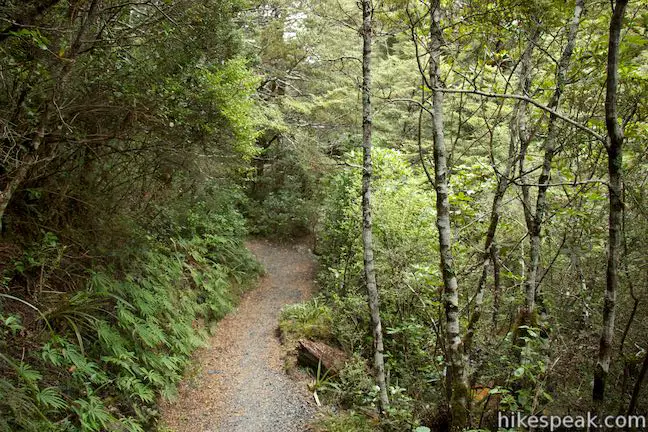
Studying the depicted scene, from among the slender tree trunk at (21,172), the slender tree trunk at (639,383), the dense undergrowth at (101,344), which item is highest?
the slender tree trunk at (21,172)

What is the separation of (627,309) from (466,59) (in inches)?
151

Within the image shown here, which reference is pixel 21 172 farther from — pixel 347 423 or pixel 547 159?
pixel 547 159

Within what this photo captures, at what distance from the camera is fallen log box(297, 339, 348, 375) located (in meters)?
8.27

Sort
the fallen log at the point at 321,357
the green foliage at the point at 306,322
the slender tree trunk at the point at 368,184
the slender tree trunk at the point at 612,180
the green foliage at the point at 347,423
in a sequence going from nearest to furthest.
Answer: the slender tree trunk at the point at 612,180
the slender tree trunk at the point at 368,184
the green foliage at the point at 347,423
the fallen log at the point at 321,357
the green foliage at the point at 306,322

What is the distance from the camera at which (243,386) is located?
7.78 m

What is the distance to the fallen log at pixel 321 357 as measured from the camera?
326 inches

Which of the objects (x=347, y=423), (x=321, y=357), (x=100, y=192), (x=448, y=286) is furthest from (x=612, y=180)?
(x=321, y=357)

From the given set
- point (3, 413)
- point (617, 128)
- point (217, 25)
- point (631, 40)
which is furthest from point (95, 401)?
point (217, 25)

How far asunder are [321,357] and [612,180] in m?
6.72

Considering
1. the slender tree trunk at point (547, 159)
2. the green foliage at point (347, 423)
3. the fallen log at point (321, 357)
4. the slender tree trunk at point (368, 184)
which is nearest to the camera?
the slender tree trunk at point (547, 159)

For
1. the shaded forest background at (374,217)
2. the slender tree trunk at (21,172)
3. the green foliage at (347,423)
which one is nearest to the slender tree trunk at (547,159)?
the shaded forest background at (374,217)

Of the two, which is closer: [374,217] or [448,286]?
[448,286]

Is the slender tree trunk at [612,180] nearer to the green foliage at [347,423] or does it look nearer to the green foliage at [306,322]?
the green foliage at [347,423]

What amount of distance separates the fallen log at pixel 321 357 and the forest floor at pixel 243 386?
0.49 m
